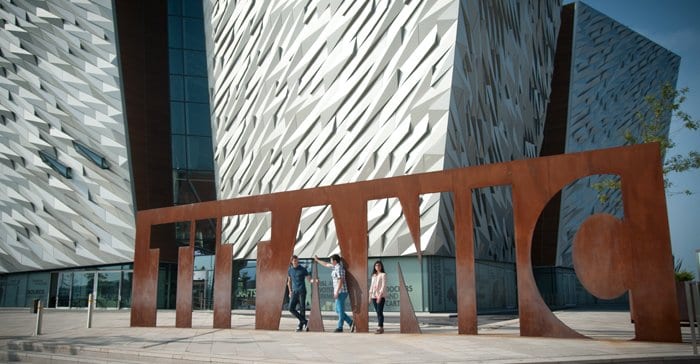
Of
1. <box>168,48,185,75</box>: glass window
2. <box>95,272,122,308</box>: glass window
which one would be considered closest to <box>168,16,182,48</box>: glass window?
<box>168,48,185,75</box>: glass window

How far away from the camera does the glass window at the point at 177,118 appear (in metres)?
31.5

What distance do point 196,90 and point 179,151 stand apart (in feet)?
12.0

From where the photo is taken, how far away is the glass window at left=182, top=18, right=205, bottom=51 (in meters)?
32.9

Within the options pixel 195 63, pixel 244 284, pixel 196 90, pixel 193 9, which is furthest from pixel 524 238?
pixel 193 9

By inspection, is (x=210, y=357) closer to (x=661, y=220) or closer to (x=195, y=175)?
(x=661, y=220)

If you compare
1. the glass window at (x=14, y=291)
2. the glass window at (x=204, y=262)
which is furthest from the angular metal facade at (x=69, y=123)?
the glass window at (x=14, y=291)

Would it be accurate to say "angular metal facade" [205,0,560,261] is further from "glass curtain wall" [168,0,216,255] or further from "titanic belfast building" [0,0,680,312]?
"glass curtain wall" [168,0,216,255]

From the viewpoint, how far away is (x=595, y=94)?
107 feet

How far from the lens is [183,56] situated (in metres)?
32.6

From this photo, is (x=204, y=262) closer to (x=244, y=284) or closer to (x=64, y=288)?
(x=244, y=284)

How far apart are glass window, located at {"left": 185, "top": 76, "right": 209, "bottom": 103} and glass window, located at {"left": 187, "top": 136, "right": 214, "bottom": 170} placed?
227 cm

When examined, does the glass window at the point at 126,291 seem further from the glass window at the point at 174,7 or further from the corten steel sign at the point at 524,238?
the corten steel sign at the point at 524,238

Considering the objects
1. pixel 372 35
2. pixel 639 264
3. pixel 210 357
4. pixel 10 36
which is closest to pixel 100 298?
pixel 10 36

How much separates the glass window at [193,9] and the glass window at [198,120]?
534 centimetres
